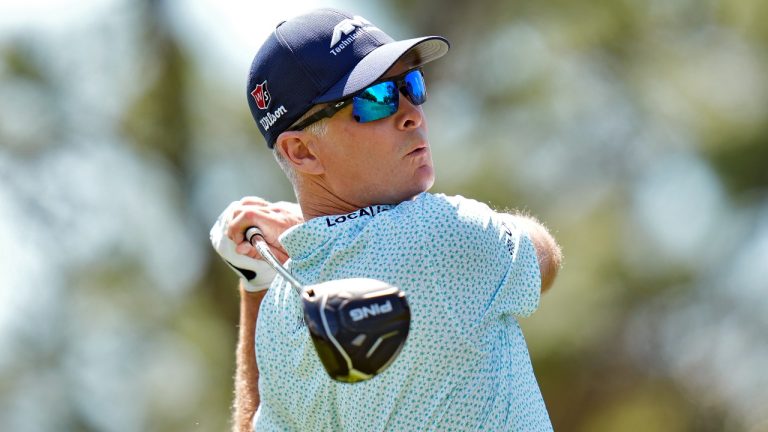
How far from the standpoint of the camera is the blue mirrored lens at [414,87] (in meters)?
3.20

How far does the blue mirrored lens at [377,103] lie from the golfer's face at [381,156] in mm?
14

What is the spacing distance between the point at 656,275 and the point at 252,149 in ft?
12.0

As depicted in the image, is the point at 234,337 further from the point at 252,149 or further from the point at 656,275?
the point at 656,275

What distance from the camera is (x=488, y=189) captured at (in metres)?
11.6

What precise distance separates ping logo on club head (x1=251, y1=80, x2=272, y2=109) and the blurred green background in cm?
734

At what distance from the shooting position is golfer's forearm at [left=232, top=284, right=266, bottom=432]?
3559 mm

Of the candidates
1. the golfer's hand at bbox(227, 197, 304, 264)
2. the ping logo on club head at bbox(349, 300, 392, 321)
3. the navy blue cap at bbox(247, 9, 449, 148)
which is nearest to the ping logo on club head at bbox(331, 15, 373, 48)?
the navy blue cap at bbox(247, 9, 449, 148)

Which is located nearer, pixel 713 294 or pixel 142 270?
pixel 142 270

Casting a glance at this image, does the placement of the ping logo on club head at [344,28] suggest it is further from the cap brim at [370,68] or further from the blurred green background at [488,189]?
the blurred green background at [488,189]

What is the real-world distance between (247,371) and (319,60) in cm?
92

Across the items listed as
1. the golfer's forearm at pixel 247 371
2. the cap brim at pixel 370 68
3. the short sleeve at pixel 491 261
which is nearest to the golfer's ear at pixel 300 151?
the cap brim at pixel 370 68

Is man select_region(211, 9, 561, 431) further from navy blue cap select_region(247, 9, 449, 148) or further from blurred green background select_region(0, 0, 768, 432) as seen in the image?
blurred green background select_region(0, 0, 768, 432)

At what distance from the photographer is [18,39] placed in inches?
440

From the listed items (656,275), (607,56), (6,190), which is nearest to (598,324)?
(656,275)
